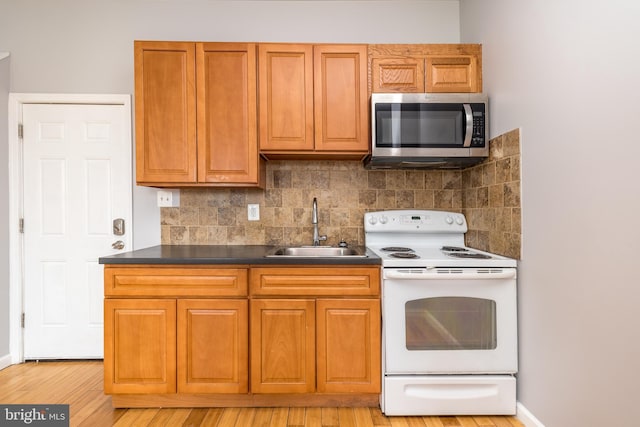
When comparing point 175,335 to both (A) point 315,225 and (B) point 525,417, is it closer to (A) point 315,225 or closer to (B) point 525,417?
(A) point 315,225

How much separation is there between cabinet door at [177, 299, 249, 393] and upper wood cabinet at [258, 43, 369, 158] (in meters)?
1.02

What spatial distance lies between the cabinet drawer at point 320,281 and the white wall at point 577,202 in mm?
834

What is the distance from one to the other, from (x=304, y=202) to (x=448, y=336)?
4.32 feet

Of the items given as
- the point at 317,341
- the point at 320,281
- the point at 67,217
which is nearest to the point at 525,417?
the point at 317,341

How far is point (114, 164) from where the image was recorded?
2539mm

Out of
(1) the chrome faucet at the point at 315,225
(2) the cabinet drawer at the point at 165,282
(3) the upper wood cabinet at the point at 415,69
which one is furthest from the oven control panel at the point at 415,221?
(2) the cabinet drawer at the point at 165,282

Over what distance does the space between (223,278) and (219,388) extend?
61cm

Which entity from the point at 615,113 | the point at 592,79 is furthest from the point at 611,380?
the point at 592,79

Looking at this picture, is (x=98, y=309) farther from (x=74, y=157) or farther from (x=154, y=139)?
(x=154, y=139)

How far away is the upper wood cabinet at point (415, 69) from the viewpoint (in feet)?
7.14

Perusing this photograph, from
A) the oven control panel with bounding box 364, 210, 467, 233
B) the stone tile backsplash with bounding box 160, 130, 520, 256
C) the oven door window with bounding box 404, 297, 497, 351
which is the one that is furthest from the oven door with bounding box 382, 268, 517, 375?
the stone tile backsplash with bounding box 160, 130, 520, 256

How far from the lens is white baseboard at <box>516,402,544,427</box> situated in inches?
65.9

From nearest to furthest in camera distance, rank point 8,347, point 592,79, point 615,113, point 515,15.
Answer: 1. point 615,113
2. point 592,79
3. point 515,15
4. point 8,347

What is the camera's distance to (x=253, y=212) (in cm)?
252
